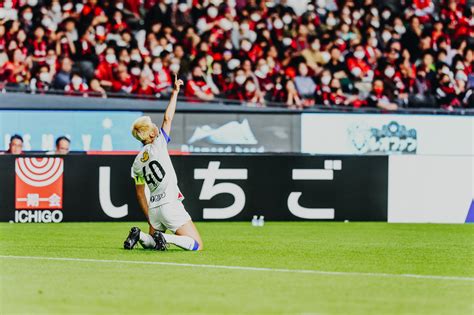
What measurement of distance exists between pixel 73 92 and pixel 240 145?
142 inches

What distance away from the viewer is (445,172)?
68.5 ft

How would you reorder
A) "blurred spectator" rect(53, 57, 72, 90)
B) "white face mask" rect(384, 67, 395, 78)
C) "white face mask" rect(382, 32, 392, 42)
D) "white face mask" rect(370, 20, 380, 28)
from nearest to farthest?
1. "blurred spectator" rect(53, 57, 72, 90)
2. "white face mask" rect(384, 67, 395, 78)
3. "white face mask" rect(382, 32, 392, 42)
4. "white face mask" rect(370, 20, 380, 28)

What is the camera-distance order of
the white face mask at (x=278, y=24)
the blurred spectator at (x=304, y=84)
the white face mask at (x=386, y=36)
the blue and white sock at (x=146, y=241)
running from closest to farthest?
the blue and white sock at (x=146, y=241)
the blurred spectator at (x=304, y=84)
the white face mask at (x=278, y=24)
the white face mask at (x=386, y=36)

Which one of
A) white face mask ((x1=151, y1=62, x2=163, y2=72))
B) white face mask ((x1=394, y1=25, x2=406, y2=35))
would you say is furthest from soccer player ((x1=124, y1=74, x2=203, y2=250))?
white face mask ((x1=394, y1=25, x2=406, y2=35))

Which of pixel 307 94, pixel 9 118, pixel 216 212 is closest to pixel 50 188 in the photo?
pixel 216 212

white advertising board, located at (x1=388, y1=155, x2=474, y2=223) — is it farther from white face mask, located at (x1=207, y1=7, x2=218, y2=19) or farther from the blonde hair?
the blonde hair

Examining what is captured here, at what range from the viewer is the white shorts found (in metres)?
13.5

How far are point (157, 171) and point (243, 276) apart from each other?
2.72 metres

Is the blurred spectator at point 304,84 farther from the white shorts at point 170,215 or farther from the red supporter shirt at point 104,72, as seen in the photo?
the white shorts at point 170,215

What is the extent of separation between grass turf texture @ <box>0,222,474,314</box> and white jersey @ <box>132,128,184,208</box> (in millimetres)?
639

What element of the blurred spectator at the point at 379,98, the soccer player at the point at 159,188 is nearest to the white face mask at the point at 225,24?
the blurred spectator at the point at 379,98

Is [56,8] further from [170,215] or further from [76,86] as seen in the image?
[170,215]

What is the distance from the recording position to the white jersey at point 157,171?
13.4 meters

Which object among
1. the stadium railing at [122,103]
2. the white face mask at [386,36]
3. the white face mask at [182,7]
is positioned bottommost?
the stadium railing at [122,103]
